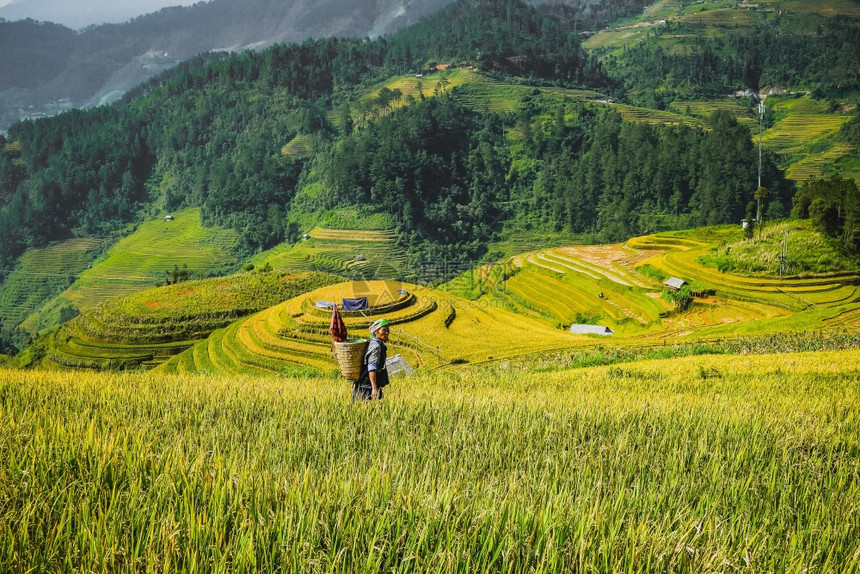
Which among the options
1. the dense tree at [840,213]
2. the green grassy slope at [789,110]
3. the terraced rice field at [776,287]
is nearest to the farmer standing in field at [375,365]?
the terraced rice field at [776,287]

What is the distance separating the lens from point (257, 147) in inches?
5827

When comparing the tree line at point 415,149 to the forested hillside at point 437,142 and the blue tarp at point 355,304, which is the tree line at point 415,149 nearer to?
the forested hillside at point 437,142

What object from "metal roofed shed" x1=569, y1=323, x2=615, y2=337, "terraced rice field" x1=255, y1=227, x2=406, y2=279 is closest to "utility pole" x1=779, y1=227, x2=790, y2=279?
→ "metal roofed shed" x1=569, y1=323, x2=615, y2=337

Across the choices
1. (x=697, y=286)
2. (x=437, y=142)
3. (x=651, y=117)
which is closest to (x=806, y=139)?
(x=651, y=117)

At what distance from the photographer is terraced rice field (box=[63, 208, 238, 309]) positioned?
103750 millimetres

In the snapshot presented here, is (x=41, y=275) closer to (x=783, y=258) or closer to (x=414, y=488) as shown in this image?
(x=783, y=258)

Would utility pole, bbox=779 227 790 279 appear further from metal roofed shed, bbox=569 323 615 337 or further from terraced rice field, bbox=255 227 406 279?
terraced rice field, bbox=255 227 406 279

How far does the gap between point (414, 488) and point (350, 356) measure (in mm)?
3560

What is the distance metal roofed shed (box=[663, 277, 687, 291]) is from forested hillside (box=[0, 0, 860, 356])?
176ft

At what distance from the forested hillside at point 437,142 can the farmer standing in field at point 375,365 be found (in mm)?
93442

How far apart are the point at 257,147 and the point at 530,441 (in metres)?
153

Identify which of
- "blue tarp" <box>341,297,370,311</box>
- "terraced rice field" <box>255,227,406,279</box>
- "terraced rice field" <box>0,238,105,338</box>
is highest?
"blue tarp" <box>341,297,370,311</box>

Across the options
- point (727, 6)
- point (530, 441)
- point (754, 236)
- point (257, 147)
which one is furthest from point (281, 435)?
point (727, 6)

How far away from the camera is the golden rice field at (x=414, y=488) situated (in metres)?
2.76
